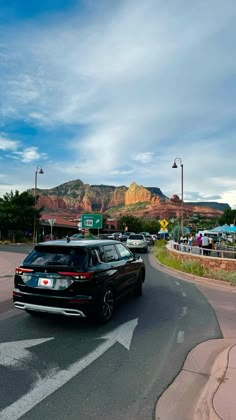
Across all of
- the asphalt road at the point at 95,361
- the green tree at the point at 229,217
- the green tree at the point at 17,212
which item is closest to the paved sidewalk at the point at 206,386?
the asphalt road at the point at 95,361

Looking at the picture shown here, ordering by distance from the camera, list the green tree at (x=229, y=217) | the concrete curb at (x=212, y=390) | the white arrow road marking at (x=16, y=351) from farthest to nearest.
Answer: the green tree at (x=229, y=217) → the white arrow road marking at (x=16, y=351) → the concrete curb at (x=212, y=390)

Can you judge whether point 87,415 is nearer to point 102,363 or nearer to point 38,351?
point 102,363

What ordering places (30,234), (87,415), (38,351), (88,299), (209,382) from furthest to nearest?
1. (30,234)
2. (88,299)
3. (38,351)
4. (209,382)
5. (87,415)

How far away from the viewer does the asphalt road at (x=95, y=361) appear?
136 inches

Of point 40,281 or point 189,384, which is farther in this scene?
point 40,281

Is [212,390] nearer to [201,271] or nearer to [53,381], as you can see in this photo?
[53,381]

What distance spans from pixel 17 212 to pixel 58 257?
120ft

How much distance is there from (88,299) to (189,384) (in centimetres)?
235

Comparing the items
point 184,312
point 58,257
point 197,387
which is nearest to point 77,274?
point 58,257

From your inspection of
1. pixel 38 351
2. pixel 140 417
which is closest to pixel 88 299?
pixel 38 351

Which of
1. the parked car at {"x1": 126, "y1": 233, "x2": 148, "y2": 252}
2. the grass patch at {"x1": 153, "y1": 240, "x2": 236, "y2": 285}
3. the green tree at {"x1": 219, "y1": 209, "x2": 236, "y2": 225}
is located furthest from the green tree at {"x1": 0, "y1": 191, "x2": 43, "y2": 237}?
the green tree at {"x1": 219, "y1": 209, "x2": 236, "y2": 225}

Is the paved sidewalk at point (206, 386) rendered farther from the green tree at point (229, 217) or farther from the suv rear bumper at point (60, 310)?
the green tree at point (229, 217)

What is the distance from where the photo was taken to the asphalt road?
3457 millimetres

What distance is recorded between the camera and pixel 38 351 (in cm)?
492
